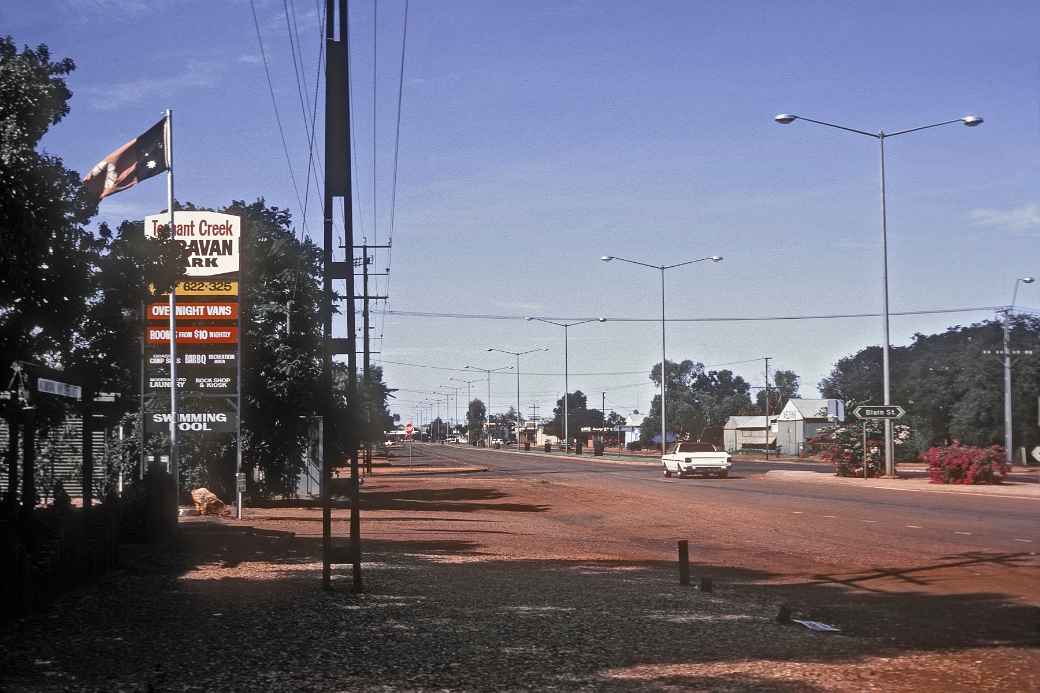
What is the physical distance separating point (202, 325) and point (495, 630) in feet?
55.7

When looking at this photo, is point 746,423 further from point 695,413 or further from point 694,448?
point 694,448

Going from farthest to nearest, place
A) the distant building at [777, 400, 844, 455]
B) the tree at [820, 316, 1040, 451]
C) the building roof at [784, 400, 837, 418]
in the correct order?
the building roof at [784, 400, 837, 418], the distant building at [777, 400, 844, 455], the tree at [820, 316, 1040, 451]

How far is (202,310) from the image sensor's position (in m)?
25.7

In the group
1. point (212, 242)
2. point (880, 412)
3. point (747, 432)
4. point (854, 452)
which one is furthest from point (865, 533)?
point (747, 432)

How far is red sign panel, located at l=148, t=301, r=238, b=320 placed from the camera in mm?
25344

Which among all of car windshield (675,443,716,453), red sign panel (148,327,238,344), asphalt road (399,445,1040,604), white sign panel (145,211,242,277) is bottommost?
asphalt road (399,445,1040,604)

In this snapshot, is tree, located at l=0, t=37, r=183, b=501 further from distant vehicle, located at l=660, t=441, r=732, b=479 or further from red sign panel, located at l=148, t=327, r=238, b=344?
distant vehicle, located at l=660, t=441, r=732, b=479

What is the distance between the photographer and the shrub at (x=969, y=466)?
40.5m

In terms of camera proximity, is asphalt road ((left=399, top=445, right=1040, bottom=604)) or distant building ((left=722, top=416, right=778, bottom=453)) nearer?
asphalt road ((left=399, top=445, right=1040, bottom=604))

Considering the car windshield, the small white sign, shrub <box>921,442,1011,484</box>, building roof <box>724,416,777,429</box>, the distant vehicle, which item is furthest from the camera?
building roof <box>724,416,777,429</box>

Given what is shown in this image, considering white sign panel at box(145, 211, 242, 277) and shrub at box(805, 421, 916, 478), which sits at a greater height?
white sign panel at box(145, 211, 242, 277)

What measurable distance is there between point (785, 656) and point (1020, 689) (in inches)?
69.0

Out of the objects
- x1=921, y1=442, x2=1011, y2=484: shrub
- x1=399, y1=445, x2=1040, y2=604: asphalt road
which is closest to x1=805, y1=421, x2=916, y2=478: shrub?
x1=921, y1=442, x2=1011, y2=484: shrub

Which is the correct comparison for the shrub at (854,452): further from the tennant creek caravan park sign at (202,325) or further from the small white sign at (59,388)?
the small white sign at (59,388)
